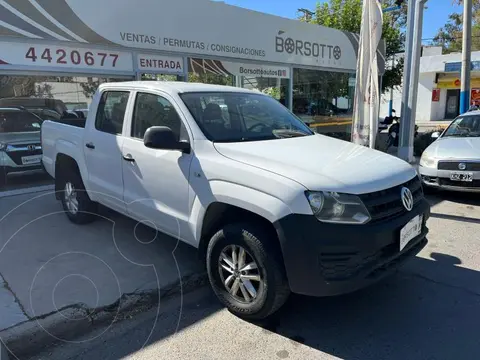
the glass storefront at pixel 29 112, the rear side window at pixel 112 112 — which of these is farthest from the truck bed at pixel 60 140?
the glass storefront at pixel 29 112

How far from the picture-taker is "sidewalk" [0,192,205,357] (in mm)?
3162

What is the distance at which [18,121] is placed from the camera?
752 cm

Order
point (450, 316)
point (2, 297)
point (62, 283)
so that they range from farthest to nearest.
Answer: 1. point (62, 283)
2. point (2, 297)
3. point (450, 316)

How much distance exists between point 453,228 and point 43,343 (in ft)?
16.5

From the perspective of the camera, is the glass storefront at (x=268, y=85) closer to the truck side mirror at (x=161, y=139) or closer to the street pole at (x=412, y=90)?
the street pole at (x=412, y=90)

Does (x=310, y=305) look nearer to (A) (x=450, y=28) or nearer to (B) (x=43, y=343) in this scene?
(B) (x=43, y=343)

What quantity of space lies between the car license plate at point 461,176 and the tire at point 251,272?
4.68m

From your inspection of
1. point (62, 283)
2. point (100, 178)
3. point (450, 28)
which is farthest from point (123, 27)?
point (450, 28)

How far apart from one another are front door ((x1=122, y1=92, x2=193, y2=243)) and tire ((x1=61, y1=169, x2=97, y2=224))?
121cm

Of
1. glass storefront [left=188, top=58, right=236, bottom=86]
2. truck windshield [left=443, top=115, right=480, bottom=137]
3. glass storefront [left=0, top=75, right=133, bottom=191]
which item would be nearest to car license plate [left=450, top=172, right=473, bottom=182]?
truck windshield [left=443, top=115, right=480, bottom=137]

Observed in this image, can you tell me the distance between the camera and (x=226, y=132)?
3.65 m

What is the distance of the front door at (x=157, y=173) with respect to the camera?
3543 mm

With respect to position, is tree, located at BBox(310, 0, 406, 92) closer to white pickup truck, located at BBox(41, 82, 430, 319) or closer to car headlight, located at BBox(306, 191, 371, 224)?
white pickup truck, located at BBox(41, 82, 430, 319)

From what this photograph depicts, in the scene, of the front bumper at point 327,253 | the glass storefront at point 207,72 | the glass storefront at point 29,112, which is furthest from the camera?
the glass storefront at point 207,72
